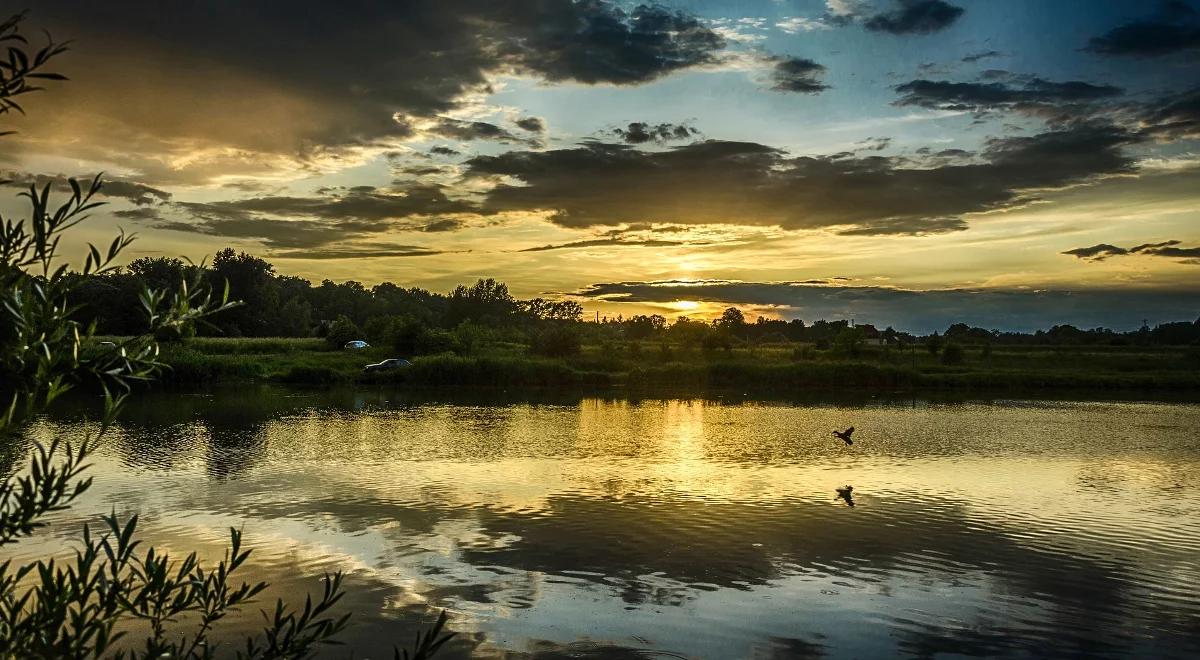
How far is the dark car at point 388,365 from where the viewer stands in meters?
70.1

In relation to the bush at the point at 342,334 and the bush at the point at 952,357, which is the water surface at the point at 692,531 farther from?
the bush at the point at 342,334

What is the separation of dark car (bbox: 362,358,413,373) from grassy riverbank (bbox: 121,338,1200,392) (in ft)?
2.67

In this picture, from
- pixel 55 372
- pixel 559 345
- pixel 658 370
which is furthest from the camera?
pixel 559 345

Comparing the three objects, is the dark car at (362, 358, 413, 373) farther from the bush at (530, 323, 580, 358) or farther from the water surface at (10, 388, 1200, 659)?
the water surface at (10, 388, 1200, 659)

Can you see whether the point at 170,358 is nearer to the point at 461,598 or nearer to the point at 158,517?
the point at 158,517

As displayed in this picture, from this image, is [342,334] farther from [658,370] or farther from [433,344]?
[658,370]

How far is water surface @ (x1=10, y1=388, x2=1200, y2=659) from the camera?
45.1ft

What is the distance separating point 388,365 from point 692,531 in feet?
181

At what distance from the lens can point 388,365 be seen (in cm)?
7150

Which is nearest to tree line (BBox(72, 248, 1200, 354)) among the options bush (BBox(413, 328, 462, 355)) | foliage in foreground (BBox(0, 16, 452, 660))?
bush (BBox(413, 328, 462, 355))

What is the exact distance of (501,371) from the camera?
71438 mm

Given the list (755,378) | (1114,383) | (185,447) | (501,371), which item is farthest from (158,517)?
(1114,383)

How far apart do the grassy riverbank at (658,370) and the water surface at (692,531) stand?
29.2 metres

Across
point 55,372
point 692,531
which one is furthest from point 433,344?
point 55,372
